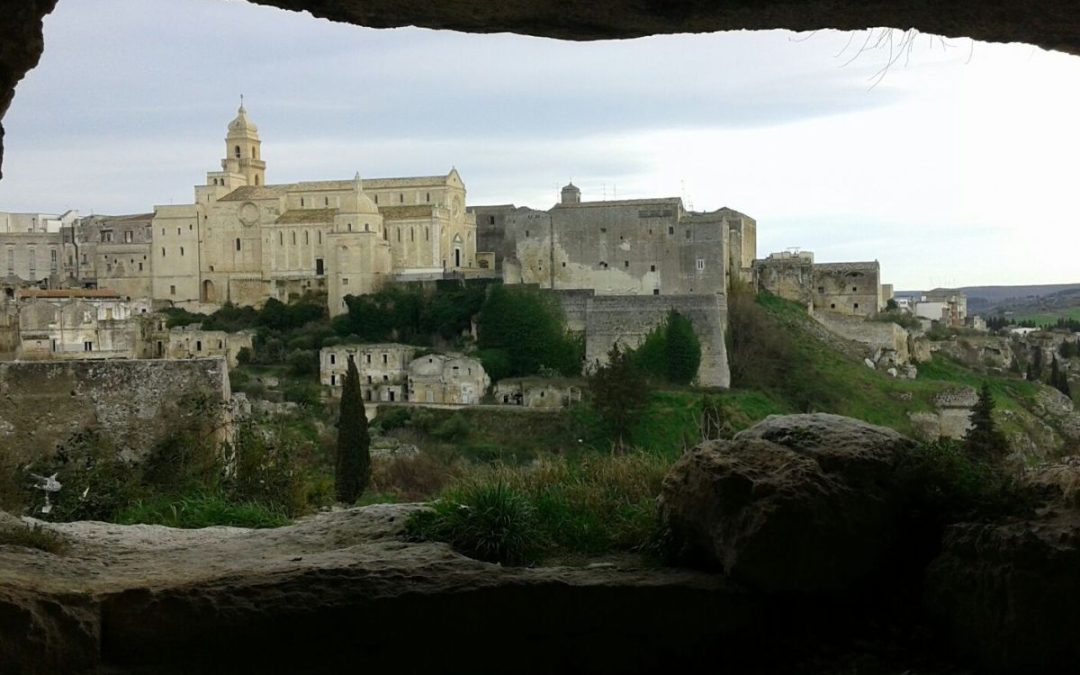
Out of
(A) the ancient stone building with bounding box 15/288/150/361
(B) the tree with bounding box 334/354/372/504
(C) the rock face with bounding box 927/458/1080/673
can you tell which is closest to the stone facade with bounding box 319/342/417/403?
(A) the ancient stone building with bounding box 15/288/150/361

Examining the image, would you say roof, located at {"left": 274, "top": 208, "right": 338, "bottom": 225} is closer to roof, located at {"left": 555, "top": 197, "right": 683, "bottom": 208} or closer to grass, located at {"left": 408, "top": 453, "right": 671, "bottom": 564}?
roof, located at {"left": 555, "top": 197, "right": 683, "bottom": 208}

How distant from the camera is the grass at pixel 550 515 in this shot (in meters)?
4.44

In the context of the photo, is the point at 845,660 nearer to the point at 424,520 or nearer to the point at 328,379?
the point at 424,520

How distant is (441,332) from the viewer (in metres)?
40.3

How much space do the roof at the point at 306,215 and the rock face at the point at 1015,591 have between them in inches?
1872

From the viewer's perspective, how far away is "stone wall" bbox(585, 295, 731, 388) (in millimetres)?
35562

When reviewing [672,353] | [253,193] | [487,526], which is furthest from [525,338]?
[487,526]

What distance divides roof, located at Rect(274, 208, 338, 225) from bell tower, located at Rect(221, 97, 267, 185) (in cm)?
593

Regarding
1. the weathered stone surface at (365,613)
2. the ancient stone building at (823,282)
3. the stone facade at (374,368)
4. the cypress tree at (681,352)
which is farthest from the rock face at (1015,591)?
the ancient stone building at (823,282)

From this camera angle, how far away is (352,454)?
1489cm

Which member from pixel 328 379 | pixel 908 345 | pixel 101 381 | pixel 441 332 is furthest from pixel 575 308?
pixel 101 381

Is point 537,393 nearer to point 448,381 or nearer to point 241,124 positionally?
point 448,381

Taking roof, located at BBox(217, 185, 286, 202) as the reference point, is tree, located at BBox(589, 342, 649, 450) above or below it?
below

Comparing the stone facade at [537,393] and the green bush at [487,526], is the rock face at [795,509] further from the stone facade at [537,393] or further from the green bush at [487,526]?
the stone facade at [537,393]
